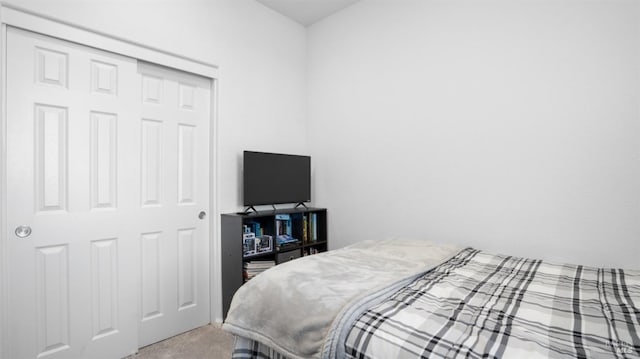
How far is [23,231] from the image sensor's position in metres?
1.83

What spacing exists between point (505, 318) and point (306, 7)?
305 cm

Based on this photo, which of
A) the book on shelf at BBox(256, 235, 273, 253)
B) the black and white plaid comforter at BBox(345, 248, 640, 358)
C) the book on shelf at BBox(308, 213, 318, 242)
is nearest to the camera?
the black and white plaid comforter at BBox(345, 248, 640, 358)

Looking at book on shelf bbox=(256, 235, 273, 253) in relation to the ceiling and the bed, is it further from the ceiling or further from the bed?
the ceiling

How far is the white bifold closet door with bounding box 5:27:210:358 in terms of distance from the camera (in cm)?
184

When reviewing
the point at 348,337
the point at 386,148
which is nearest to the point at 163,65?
the point at 386,148

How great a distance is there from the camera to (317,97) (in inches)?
134

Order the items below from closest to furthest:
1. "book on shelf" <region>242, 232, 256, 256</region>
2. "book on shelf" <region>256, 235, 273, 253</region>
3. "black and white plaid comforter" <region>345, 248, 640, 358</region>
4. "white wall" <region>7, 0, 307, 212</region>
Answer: "black and white plaid comforter" <region>345, 248, 640, 358</region> < "white wall" <region>7, 0, 307, 212</region> < "book on shelf" <region>242, 232, 256, 256</region> < "book on shelf" <region>256, 235, 273, 253</region>

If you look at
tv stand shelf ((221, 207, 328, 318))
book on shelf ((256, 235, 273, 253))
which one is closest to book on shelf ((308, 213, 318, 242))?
tv stand shelf ((221, 207, 328, 318))

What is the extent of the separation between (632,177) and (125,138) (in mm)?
3115

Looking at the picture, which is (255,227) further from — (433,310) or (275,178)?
(433,310)

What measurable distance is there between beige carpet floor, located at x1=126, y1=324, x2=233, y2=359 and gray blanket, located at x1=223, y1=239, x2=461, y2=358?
892mm

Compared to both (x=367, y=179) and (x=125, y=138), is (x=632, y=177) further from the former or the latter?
(x=125, y=138)

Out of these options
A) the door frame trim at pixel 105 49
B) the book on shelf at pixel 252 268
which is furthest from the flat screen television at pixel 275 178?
the book on shelf at pixel 252 268

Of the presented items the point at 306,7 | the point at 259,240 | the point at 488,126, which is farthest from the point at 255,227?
the point at 306,7
